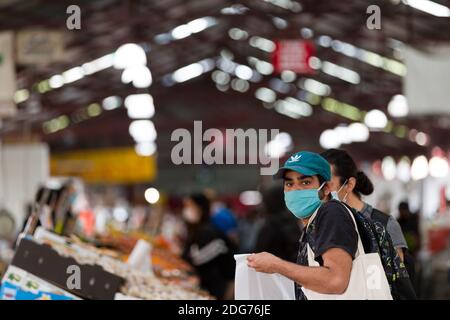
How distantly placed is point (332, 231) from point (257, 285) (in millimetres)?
678

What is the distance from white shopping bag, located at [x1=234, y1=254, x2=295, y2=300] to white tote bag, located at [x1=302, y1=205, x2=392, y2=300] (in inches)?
18.1

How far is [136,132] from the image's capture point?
33.6 meters

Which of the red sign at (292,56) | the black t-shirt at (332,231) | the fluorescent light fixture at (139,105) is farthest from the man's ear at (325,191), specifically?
the fluorescent light fixture at (139,105)

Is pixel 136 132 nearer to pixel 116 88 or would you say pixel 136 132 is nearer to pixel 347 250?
pixel 116 88

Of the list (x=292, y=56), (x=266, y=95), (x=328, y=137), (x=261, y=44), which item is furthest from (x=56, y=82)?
(x=292, y=56)

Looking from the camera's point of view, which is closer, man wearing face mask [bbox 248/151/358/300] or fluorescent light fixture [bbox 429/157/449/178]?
man wearing face mask [bbox 248/151/358/300]

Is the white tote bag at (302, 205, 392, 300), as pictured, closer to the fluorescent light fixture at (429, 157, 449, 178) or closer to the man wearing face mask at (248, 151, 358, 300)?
the man wearing face mask at (248, 151, 358, 300)

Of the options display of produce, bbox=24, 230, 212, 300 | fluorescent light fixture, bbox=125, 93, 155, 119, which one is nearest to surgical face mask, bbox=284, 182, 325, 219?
display of produce, bbox=24, 230, 212, 300

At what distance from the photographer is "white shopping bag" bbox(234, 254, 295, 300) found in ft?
12.2

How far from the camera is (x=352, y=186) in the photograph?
4.06 meters

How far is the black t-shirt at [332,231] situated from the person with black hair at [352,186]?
0.39m

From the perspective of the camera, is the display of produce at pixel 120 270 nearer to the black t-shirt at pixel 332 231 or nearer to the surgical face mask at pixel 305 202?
the surgical face mask at pixel 305 202

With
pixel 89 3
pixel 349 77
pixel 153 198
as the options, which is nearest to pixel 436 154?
pixel 349 77

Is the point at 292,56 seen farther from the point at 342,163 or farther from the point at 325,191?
the point at 325,191
